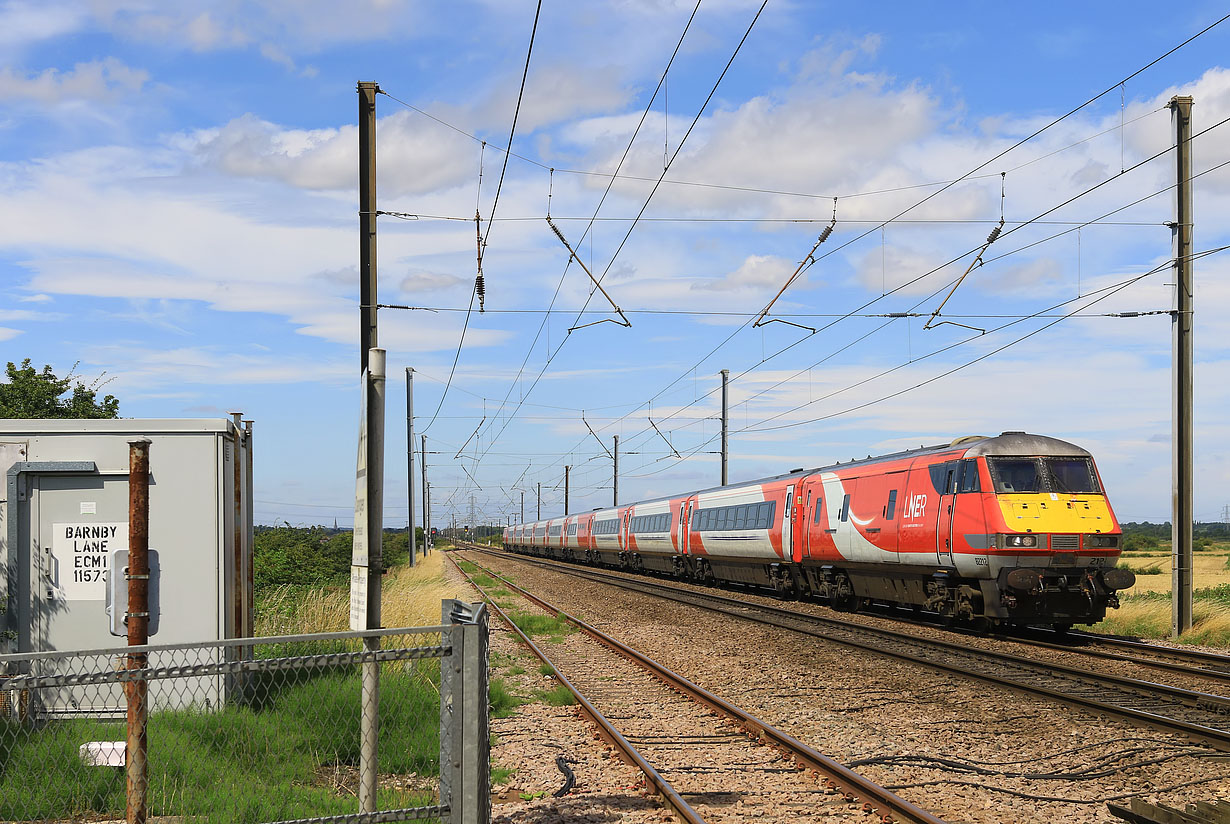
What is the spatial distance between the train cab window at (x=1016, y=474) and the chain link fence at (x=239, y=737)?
997cm

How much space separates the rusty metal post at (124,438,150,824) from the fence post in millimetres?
1773

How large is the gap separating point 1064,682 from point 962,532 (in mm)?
5057

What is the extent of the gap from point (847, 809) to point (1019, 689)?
537 centimetres

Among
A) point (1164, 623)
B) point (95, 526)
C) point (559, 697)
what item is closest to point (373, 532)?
point (95, 526)

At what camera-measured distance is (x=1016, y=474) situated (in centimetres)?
1758

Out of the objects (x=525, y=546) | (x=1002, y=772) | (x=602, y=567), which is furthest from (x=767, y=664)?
(x=525, y=546)

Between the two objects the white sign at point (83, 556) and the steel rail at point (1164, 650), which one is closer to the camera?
the white sign at point (83, 556)

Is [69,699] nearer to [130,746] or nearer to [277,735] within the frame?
[277,735]

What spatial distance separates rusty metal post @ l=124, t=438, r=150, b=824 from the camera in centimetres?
596

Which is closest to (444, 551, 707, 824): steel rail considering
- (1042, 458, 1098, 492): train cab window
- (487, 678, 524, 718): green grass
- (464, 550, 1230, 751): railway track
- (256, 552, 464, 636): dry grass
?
(487, 678, 524, 718): green grass

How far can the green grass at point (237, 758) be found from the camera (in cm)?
717

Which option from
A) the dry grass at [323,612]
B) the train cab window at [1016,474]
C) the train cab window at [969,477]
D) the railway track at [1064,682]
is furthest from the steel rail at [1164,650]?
the dry grass at [323,612]

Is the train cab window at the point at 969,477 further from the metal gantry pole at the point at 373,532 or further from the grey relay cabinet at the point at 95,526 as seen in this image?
the metal gantry pole at the point at 373,532

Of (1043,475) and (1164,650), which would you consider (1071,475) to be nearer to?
(1043,475)
